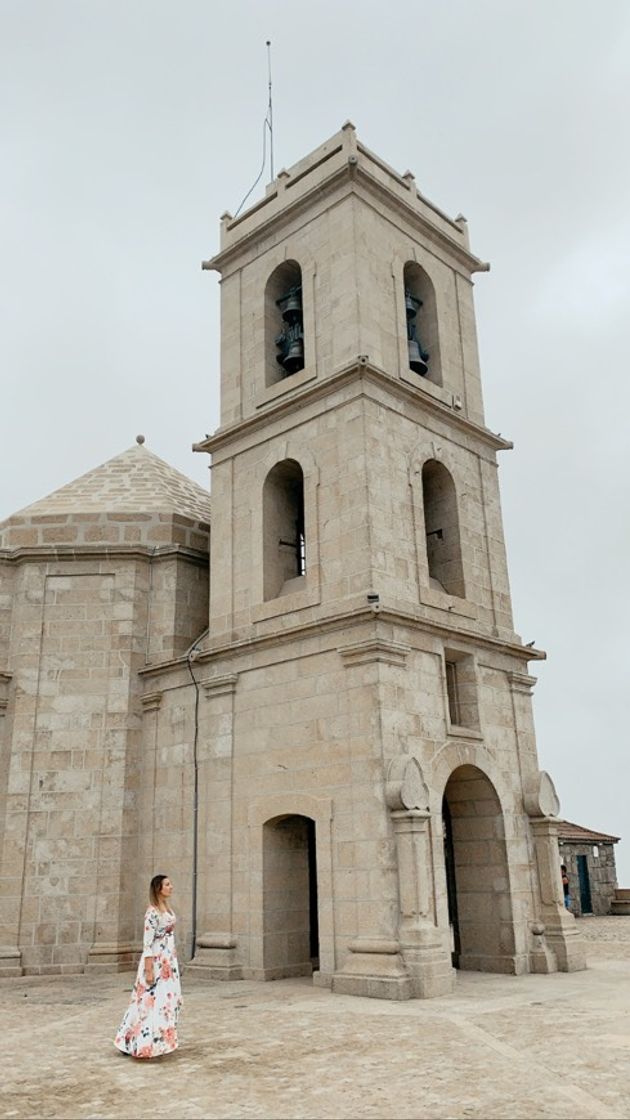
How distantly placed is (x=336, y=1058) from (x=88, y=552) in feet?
38.6

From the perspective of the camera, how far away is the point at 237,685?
15.5 metres

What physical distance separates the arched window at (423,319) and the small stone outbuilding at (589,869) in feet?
59.1

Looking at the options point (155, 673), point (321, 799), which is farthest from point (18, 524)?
point (321, 799)


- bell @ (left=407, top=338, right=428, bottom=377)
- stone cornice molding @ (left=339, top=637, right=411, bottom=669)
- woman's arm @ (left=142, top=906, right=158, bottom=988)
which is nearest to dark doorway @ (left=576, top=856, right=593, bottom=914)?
bell @ (left=407, top=338, right=428, bottom=377)

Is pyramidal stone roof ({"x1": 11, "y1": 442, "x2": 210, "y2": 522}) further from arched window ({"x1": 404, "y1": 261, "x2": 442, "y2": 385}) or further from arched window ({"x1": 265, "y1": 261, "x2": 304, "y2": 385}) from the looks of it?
arched window ({"x1": 404, "y1": 261, "x2": 442, "y2": 385})

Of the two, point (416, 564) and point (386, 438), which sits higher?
point (386, 438)

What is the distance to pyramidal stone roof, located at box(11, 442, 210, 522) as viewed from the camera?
19078mm

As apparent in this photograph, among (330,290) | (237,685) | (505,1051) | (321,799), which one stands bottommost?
(505,1051)

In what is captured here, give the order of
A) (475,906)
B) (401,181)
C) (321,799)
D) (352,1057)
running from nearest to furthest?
(352,1057) < (321,799) < (475,906) < (401,181)

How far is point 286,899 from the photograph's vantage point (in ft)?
47.2

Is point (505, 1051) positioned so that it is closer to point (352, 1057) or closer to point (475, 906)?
point (352, 1057)

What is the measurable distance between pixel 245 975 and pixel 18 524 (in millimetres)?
10004

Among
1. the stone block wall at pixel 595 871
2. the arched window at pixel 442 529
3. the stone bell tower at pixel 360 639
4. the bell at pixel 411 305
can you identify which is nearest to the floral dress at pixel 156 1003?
the stone bell tower at pixel 360 639

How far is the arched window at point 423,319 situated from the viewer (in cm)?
1806
